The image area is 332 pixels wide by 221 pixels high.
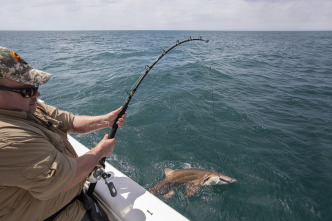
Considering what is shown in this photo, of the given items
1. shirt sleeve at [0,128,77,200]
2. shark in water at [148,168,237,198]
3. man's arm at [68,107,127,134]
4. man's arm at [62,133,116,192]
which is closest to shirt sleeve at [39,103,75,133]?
man's arm at [68,107,127,134]

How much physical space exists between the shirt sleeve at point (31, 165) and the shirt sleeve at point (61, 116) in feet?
3.61

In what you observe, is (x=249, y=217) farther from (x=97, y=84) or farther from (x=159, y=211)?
(x=97, y=84)

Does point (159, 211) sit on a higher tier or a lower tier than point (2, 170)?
lower

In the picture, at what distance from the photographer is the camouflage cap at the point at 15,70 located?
4.22 ft

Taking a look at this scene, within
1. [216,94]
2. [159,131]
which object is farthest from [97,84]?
[216,94]

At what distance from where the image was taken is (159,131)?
5.80m

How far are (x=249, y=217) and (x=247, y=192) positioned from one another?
0.57 metres

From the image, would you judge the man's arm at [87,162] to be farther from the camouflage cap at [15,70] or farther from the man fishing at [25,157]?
the camouflage cap at [15,70]

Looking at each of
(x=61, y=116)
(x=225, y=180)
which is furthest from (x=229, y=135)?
(x=61, y=116)

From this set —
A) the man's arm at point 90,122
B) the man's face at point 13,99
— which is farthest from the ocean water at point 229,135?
the man's face at point 13,99

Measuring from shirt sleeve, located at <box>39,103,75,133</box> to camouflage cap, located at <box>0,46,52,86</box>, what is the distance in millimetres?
962

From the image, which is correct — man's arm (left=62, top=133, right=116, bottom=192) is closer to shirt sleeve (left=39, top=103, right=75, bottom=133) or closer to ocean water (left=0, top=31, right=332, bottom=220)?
shirt sleeve (left=39, top=103, right=75, bottom=133)

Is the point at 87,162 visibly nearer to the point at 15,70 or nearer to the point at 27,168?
the point at 27,168

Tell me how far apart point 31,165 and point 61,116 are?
1340mm
